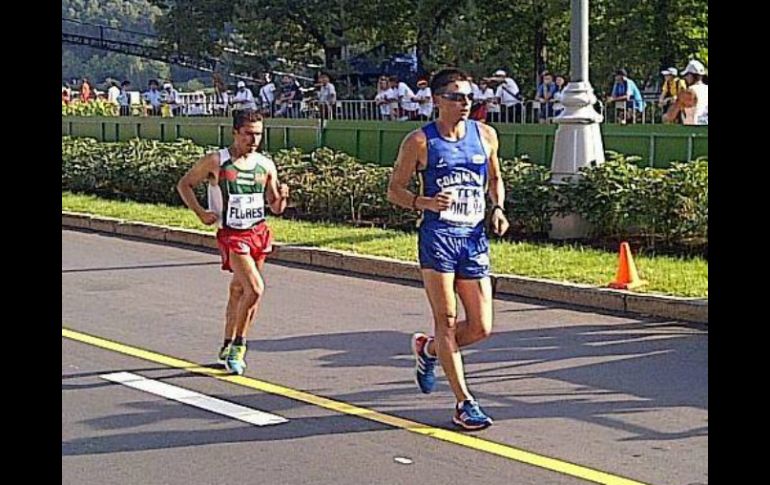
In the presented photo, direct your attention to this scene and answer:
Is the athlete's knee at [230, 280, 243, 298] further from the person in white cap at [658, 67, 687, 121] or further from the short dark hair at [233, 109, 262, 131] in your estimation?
the person in white cap at [658, 67, 687, 121]

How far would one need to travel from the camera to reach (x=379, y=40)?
3750cm

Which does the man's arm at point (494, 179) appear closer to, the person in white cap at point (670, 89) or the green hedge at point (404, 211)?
the green hedge at point (404, 211)

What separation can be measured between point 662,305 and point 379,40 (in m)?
27.6

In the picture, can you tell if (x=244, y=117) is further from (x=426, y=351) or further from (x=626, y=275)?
(x=626, y=275)

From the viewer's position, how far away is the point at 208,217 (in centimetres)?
848

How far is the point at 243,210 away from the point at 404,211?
26.4 ft

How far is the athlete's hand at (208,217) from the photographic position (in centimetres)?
842

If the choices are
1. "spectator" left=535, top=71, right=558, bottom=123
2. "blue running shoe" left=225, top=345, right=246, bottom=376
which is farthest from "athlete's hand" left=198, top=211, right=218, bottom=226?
"spectator" left=535, top=71, right=558, bottom=123

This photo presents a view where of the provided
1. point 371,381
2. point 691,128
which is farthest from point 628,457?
point 691,128

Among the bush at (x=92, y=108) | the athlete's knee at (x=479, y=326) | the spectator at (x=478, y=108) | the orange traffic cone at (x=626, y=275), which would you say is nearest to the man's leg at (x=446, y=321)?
the athlete's knee at (x=479, y=326)

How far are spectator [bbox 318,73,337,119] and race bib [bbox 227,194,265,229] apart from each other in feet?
62.3

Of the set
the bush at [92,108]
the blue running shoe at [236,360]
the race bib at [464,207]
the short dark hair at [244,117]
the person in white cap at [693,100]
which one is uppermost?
the bush at [92,108]

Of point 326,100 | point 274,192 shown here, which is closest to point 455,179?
point 274,192

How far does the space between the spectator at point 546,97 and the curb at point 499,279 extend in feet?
22.4
